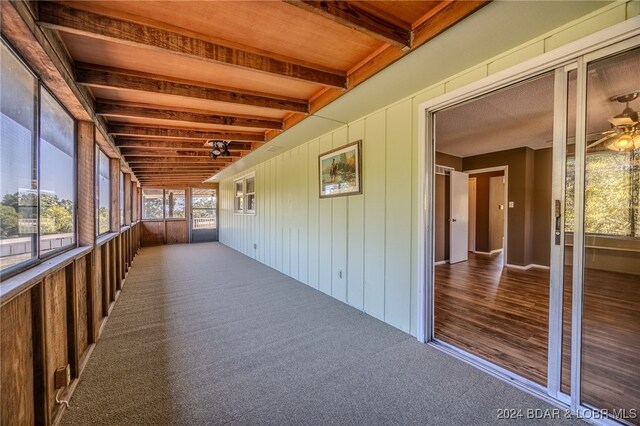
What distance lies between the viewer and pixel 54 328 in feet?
5.48

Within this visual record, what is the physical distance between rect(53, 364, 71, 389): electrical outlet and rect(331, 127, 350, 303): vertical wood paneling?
2603 mm

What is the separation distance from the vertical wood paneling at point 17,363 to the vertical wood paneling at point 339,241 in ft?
9.06

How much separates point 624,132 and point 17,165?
3467 millimetres

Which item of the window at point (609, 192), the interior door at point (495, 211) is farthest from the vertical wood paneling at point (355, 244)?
the interior door at point (495, 211)

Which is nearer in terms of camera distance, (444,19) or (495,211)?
(444,19)

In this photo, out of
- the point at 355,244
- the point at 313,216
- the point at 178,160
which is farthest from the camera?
the point at 178,160

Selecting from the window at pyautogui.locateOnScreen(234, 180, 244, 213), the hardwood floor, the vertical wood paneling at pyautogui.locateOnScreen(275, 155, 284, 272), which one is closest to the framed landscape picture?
the vertical wood paneling at pyautogui.locateOnScreen(275, 155, 284, 272)

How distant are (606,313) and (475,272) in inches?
125

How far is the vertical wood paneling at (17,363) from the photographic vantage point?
3.74 ft

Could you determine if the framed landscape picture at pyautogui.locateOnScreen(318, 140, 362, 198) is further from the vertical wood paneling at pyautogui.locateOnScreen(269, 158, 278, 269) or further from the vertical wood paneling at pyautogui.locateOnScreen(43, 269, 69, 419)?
the vertical wood paneling at pyautogui.locateOnScreen(43, 269, 69, 419)

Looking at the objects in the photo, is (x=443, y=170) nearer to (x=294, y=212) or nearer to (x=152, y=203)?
(x=294, y=212)

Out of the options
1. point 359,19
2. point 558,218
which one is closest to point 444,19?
point 359,19

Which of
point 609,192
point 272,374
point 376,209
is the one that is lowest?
point 272,374

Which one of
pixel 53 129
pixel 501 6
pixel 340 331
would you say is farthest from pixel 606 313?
pixel 53 129
